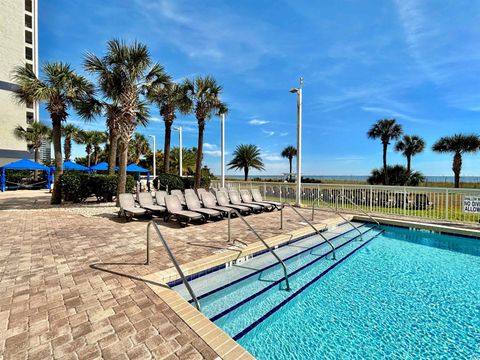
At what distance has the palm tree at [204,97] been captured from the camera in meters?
14.5

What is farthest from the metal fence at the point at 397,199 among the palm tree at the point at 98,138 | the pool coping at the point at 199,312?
the palm tree at the point at 98,138

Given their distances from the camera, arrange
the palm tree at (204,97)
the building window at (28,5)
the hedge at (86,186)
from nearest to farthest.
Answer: the hedge at (86,186), the palm tree at (204,97), the building window at (28,5)

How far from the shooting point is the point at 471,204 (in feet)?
25.1

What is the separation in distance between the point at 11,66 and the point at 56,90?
1167 inches

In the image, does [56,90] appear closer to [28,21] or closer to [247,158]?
[247,158]

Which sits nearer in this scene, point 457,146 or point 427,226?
point 427,226

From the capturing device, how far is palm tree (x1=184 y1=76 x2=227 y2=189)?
47.6ft

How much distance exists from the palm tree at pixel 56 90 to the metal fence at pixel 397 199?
10472 mm

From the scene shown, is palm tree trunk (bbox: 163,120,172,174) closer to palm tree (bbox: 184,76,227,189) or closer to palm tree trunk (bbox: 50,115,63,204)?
palm tree (bbox: 184,76,227,189)

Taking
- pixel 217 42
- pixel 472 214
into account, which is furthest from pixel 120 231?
pixel 472 214

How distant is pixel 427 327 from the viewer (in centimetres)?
317

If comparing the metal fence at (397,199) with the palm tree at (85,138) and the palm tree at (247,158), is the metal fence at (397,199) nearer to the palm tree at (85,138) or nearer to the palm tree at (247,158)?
the palm tree at (247,158)

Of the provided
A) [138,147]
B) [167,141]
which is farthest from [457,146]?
[138,147]

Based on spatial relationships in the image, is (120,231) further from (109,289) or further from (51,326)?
(51,326)
